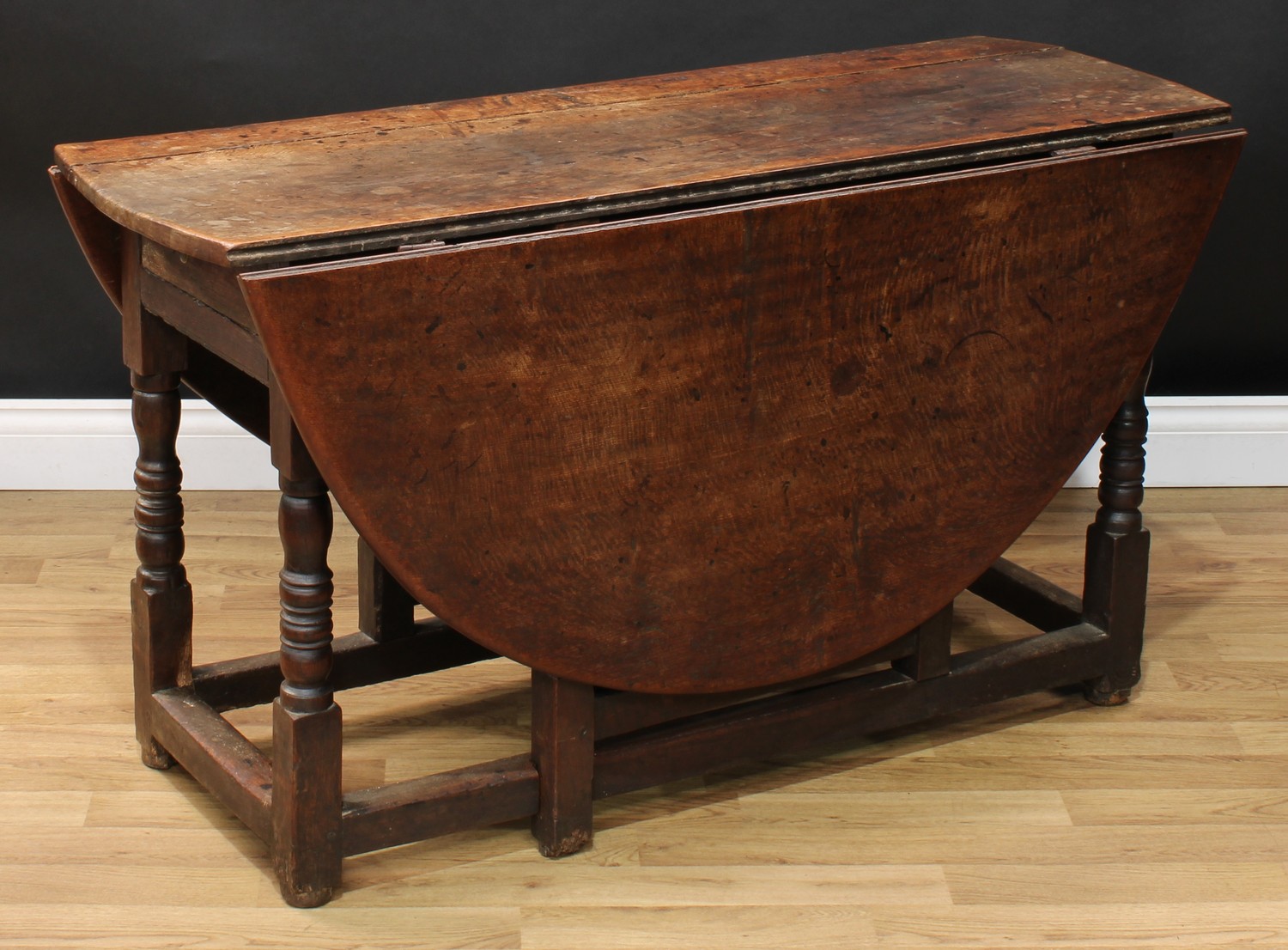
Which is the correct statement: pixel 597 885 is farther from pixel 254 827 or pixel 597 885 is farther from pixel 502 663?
pixel 502 663

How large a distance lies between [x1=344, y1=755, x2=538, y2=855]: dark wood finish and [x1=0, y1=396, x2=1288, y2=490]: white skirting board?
1293 mm

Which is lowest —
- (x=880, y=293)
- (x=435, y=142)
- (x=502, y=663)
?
(x=502, y=663)

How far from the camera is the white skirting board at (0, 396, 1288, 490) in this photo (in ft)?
10.5

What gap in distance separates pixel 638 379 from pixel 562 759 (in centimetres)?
48

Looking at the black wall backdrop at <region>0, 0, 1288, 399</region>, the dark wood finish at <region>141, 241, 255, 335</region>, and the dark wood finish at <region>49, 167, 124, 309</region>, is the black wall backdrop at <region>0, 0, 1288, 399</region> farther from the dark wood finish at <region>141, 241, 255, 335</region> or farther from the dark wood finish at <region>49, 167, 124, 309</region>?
the dark wood finish at <region>141, 241, 255, 335</region>

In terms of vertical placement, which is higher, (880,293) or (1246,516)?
(880,293)

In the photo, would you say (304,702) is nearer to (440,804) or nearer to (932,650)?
(440,804)

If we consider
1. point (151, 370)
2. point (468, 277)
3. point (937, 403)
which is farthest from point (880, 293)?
point (151, 370)

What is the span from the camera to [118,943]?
6.32 ft

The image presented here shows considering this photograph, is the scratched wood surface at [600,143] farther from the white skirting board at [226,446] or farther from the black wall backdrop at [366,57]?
the white skirting board at [226,446]

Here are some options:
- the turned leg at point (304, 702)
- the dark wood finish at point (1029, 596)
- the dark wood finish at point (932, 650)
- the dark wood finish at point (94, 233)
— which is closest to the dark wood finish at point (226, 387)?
the dark wood finish at point (94, 233)

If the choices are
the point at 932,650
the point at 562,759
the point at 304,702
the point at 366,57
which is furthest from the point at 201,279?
the point at 366,57

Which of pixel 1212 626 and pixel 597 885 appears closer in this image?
pixel 597 885

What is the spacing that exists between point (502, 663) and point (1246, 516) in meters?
1.47
